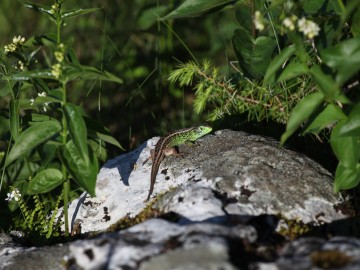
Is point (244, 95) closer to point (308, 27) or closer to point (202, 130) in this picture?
point (202, 130)

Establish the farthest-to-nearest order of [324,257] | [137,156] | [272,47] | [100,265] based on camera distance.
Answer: [137,156] → [272,47] → [100,265] → [324,257]

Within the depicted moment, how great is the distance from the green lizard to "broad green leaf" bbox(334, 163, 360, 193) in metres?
1.17

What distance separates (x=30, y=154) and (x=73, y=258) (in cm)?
217

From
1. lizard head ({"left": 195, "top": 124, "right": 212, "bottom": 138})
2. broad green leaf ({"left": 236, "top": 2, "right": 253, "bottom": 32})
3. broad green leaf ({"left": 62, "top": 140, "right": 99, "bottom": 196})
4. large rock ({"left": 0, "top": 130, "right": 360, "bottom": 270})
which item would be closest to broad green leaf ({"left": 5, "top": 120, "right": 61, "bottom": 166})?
broad green leaf ({"left": 62, "top": 140, "right": 99, "bottom": 196})

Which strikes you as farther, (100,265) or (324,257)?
(100,265)

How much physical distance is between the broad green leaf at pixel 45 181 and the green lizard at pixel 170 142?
2.01 feet

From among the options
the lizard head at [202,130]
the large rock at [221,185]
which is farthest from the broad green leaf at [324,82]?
the lizard head at [202,130]

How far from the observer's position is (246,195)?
11.0 ft

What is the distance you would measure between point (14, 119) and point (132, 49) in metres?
3.84

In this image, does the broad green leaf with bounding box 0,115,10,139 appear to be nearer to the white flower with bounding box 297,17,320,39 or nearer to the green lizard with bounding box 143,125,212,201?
the green lizard with bounding box 143,125,212,201

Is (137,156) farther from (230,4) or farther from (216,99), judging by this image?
(230,4)

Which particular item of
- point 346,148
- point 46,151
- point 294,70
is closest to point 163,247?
point 294,70

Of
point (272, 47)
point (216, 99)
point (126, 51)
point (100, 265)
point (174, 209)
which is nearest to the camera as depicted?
point (100, 265)

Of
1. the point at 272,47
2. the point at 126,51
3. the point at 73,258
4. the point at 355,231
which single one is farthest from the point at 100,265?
the point at 126,51
